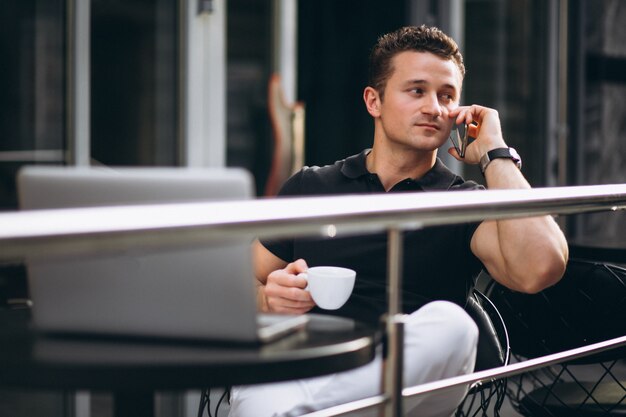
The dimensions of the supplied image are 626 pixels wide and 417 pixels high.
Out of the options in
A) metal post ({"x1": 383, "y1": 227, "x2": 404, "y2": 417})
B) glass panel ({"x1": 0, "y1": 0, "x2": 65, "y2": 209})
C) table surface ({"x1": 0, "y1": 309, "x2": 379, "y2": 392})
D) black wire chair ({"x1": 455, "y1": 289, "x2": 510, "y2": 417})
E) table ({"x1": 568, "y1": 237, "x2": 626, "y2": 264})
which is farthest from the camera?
glass panel ({"x1": 0, "y1": 0, "x2": 65, "y2": 209})

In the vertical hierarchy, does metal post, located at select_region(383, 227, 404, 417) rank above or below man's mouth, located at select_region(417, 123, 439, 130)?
below

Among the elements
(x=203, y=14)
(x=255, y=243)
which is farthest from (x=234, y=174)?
(x=203, y=14)

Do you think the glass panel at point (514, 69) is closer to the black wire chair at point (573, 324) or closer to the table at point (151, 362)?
the black wire chair at point (573, 324)

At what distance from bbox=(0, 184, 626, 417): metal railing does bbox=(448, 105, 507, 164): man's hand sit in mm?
651

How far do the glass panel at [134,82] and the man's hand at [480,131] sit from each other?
166cm

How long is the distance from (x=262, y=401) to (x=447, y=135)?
36.1 inches

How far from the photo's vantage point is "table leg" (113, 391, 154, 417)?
1.26 m

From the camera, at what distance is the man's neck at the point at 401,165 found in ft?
7.11

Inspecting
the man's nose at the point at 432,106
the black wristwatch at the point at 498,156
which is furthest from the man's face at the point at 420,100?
the black wristwatch at the point at 498,156

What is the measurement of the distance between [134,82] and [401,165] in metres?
1.67

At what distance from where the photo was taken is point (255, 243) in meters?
2.18

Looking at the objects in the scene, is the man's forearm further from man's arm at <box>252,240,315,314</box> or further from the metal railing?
man's arm at <box>252,240,315,314</box>

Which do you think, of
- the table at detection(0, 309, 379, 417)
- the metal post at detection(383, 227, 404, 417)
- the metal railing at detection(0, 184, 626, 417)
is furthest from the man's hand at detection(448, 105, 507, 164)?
the table at detection(0, 309, 379, 417)

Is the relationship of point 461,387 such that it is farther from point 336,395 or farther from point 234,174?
point 234,174
